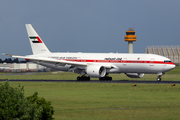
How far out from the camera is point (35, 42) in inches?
2392

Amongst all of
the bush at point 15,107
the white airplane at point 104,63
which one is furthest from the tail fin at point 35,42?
the bush at point 15,107

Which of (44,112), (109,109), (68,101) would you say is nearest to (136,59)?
(68,101)

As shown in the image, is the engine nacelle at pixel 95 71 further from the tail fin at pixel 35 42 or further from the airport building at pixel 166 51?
the airport building at pixel 166 51

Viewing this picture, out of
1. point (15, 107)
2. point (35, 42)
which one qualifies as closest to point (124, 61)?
point (35, 42)

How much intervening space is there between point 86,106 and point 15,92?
9639 millimetres

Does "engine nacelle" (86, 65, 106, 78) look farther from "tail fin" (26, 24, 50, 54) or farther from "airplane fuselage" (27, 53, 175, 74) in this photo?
"tail fin" (26, 24, 50, 54)

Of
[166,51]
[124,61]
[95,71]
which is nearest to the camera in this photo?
[95,71]

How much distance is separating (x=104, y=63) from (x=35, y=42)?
14.7 m

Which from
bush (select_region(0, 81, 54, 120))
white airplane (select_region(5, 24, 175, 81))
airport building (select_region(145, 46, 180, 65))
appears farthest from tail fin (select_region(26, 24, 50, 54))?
airport building (select_region(145, 46, 180, 65))

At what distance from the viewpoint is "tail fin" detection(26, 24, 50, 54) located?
199ft

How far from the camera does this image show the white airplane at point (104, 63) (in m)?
51.2

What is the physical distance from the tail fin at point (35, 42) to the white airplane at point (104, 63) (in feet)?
3.91

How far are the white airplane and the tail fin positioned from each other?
3.91 ft

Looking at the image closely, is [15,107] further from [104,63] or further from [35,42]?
[35,42]
